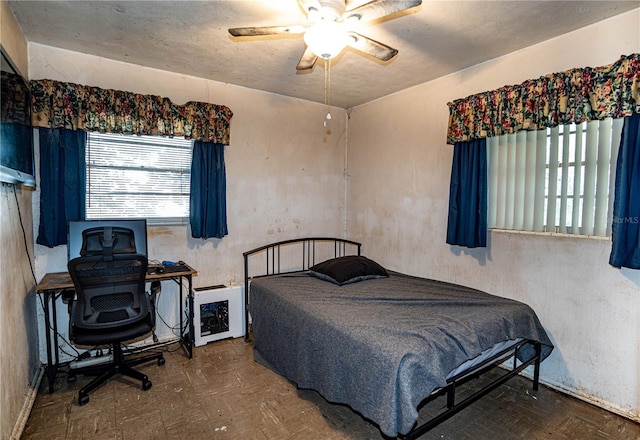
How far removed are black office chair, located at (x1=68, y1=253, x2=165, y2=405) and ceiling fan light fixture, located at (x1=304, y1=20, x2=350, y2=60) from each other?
6.10 ft

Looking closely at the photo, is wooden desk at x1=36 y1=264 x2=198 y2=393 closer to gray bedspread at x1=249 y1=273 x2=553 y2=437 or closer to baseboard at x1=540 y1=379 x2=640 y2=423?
gray bedspread at x1=249 y1=273 x2=553 y2=437

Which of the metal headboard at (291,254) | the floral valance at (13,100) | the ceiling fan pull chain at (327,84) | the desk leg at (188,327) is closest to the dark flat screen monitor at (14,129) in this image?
the floral valance at (13,100)

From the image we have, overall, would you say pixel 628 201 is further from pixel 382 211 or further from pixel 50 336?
pixel 50 336

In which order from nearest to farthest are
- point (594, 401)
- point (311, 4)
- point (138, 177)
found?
point (311, 4) < point (594, 401) < point (138, 177)

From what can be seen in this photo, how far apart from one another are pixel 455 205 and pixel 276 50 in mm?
2096

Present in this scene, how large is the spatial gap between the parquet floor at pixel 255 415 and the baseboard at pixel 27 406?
0.04 m

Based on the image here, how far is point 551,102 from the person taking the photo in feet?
8.13

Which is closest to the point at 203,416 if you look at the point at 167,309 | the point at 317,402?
the point at 317,402

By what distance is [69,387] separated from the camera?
2.60m

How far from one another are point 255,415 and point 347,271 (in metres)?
1.44

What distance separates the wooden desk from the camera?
8.19 ft

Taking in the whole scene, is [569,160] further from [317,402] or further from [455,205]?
[317,402]

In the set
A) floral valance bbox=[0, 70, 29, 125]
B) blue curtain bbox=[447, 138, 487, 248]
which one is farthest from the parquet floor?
floral valance bbox=[0, 70, 29, 125]

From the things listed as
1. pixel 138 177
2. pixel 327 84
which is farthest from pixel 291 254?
pixel 327 84
